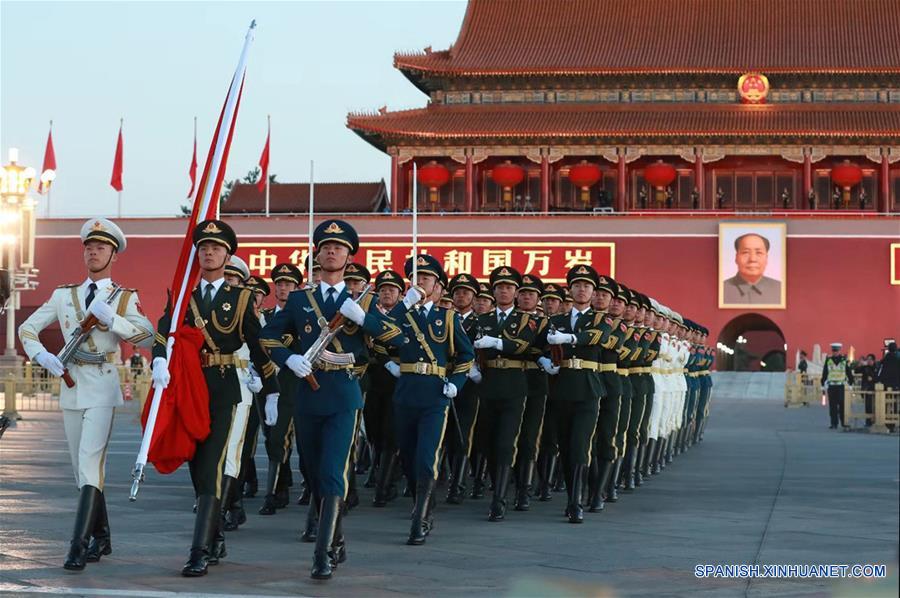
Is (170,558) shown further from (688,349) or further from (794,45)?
(794,45)

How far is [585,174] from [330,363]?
32114mm

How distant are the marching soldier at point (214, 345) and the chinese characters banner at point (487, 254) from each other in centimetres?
2830

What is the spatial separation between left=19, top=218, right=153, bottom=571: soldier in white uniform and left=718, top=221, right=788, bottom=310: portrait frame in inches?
1149

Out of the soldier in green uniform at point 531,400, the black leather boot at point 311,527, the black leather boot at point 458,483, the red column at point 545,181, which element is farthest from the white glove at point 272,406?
the red column at point 545,181

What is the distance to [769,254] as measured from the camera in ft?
117

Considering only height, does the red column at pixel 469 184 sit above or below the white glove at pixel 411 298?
above

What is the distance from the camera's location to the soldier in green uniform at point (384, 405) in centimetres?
1073

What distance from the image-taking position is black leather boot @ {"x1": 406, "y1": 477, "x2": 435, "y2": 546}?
8.34m

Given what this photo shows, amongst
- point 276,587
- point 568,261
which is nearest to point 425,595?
point 276,587

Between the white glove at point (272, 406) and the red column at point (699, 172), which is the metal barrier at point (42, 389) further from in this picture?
the red column at point (699, 172)

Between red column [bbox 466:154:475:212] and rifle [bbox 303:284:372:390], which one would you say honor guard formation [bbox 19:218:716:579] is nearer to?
rifle [bbox 303:284:372:390]

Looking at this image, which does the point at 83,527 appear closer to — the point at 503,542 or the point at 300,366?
the point at 300,366

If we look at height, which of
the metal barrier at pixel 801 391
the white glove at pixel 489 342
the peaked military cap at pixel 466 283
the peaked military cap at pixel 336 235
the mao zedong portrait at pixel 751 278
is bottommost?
the metal barrier at pixel 801 391

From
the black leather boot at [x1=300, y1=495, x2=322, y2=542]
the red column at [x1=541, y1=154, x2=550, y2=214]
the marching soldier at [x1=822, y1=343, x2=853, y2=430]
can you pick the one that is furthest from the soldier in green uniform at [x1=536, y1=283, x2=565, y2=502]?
the red column at [x1=541, y1=154, x2=550, y2=214]
